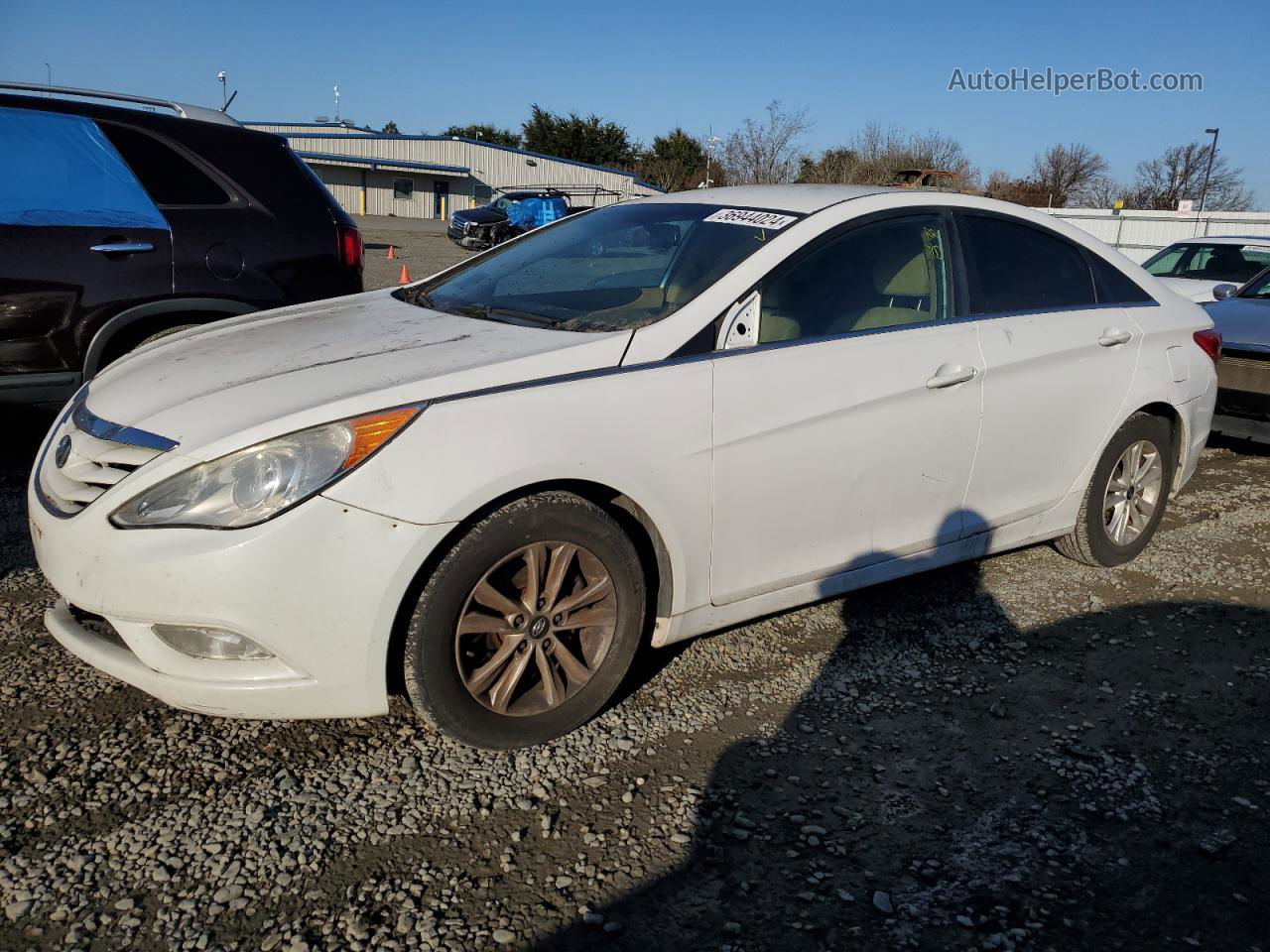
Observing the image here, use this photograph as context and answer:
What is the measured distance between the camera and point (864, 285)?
3.73 metres

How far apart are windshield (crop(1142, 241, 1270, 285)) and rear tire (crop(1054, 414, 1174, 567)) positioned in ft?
24.3

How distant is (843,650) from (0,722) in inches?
109

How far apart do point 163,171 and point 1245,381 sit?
21.5ft

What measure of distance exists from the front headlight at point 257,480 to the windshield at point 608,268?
3.13ft

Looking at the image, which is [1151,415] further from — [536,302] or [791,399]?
[536,302]

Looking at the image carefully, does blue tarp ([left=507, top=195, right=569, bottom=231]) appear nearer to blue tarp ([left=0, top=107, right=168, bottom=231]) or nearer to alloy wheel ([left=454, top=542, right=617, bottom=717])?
blue tarp ([left=0, top=107, right=168, bottom=231])

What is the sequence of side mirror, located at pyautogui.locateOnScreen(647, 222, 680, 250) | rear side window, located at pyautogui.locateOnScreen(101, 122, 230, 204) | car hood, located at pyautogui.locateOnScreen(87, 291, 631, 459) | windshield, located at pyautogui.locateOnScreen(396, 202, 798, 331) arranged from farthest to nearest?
1. rear side window, located at pyautogui.locateOnScreen(101, 122, 230, 204)
2. side mirror, located at pyautogui.locateOnScreen(647, 222, 680, 250)
3. windshield, located at pyautogui.locateOnScreen(396, 202, 798, 331)
4. car hood, located at pyautogui.locateOnScreen(87, 291, 631, 459)

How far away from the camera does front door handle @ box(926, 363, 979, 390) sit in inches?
145

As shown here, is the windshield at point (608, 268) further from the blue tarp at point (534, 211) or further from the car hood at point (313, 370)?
the blue tarp at point (534, 211)

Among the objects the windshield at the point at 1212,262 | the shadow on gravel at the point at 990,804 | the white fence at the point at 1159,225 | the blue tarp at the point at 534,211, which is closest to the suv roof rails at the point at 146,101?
the shadow on gravel at the point at 990,804

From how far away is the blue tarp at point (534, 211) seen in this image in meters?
29.1

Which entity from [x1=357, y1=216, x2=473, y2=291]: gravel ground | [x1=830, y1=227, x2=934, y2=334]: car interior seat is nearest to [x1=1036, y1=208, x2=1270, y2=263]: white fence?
[x1=357, y1=216, x2=473, y2=291]: gravel ground

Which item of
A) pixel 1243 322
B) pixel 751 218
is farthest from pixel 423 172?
pixel 751 218

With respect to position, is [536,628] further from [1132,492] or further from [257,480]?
[1132,492]
